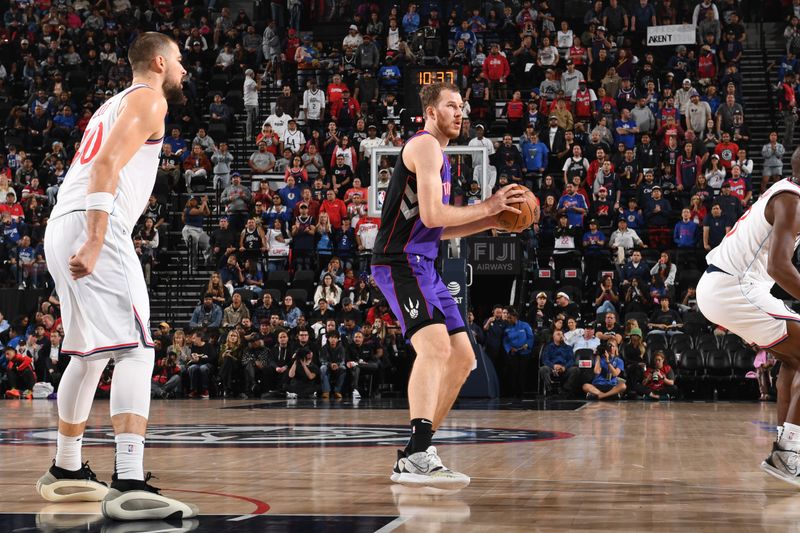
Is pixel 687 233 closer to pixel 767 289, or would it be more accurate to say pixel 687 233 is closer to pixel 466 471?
pixel 767 289

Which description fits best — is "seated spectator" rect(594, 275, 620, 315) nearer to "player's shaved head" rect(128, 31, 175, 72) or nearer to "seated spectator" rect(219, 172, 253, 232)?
"seated spectator" rect(219, 172, 253, 232)

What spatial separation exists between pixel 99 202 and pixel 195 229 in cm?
1596

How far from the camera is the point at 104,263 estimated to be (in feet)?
14.1

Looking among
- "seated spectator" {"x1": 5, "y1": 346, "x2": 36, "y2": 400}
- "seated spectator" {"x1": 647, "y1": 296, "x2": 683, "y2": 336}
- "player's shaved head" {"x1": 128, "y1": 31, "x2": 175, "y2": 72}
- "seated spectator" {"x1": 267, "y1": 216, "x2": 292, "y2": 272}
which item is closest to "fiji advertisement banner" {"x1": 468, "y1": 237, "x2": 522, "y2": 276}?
"seated spectator" {"x1": 647, "y1": 296, "x2": 683, "y2": 336}

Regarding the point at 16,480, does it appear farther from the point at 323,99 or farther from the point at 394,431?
the point at 323,99

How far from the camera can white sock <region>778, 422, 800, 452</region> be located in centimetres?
548

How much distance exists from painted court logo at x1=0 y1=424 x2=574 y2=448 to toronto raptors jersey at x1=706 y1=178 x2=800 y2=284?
2.60 meters

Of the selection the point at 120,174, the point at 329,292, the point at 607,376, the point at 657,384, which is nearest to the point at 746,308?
the point at 120,174

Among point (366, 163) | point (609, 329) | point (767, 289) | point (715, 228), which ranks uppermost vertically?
point (366, 163)

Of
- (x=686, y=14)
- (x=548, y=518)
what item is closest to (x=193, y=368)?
(x=548, y=518)

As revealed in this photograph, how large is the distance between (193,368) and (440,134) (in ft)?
37.2

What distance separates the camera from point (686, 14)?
24141 mm

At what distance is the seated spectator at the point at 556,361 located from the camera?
15.8 meters

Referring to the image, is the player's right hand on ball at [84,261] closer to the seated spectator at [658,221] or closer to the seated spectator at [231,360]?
the seated spectator at [231,360]
